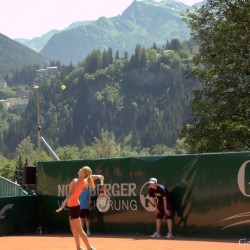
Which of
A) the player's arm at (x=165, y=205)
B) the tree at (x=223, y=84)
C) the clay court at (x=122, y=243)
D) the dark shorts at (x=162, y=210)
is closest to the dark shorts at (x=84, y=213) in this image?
the clay court at (x=122, y=243)

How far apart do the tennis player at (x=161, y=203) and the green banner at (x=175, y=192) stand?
25 cm

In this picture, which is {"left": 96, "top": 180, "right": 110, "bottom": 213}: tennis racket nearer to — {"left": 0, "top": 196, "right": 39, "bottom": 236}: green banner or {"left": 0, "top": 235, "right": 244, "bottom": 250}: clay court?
{"left": 0, "top": 235, "right": 244, "bottom": 250}: clay court

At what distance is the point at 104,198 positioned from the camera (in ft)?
56.7

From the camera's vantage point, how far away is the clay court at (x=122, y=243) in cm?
1364

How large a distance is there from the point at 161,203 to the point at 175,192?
0.46 metres

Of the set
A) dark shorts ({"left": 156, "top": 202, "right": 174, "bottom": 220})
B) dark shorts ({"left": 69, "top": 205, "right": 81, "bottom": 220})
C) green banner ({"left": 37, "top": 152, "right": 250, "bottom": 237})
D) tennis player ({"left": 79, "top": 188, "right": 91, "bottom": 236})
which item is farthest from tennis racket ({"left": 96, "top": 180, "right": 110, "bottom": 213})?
dark shorts ({"left": 69, "top": 205, "right": 81, "bottom": 220})

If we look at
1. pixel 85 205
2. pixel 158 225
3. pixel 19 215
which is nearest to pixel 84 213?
pixel 85 205

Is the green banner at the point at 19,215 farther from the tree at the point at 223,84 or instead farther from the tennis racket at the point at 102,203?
the tree at the point at 223,84

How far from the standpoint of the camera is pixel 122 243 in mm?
14922

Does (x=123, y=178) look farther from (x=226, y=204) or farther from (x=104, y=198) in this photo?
(x=226, y=204)

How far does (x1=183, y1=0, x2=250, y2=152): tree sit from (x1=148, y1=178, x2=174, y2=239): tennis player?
410 inches

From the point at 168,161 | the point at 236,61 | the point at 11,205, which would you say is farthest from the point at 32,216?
the point at 236,61

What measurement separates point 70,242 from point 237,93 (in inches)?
542

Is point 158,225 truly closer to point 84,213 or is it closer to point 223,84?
point 84,213
